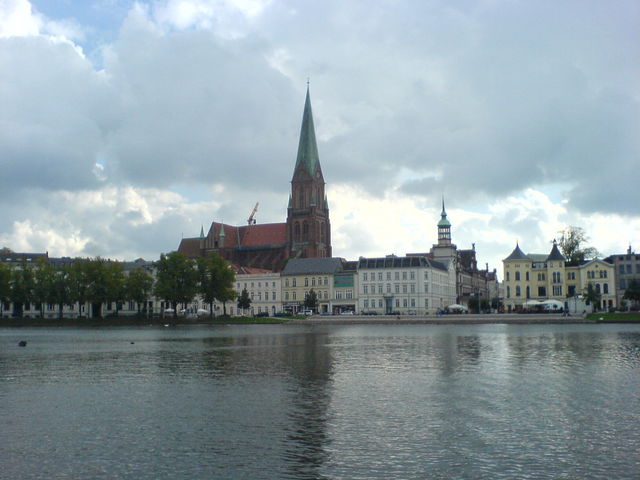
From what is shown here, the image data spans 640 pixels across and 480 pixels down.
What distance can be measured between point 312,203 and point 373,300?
50727 millimetres

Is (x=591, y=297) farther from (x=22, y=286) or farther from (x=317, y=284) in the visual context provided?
(x=22, y=286)

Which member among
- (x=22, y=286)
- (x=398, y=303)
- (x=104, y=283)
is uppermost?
(x=104, y=283)

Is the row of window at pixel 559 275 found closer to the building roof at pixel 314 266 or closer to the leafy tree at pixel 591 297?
the leafy tree at pixel 591 297

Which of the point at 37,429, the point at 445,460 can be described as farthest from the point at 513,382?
the point at 37,429

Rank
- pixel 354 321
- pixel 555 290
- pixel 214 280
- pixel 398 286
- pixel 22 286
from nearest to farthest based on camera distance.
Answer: pixel 354 321 → pixel 22 286 → pixel 214 280 → pixel 555 290 → pixel 398 286

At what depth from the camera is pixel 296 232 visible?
18312 cm

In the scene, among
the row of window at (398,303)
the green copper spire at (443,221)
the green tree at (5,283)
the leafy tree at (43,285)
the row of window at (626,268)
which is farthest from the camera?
the green copper spire at (443,221)

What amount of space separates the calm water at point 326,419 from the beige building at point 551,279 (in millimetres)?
95990

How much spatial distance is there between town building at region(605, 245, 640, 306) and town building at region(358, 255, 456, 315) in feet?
115

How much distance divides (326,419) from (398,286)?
A: 4709 inches

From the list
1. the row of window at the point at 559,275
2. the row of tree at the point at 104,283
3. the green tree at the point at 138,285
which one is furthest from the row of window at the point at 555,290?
the green tree at the point at 138,285

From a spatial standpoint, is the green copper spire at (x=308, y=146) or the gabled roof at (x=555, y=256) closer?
the gabled roof at (x=555, y=256)

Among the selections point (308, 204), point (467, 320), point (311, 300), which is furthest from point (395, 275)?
point (308, 204)

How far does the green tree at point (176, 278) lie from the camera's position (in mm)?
118812
